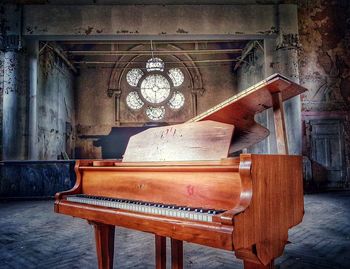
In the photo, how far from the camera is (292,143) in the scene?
8289mm

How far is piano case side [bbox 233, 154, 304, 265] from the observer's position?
1523mm

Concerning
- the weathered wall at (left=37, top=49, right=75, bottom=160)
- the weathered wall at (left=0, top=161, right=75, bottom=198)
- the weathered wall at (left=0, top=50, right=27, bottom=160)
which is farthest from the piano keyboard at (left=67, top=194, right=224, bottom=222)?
the weathered wall at (left=37, top=49, right=75, bottom=160)

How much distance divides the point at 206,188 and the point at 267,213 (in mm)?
377

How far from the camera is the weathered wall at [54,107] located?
11086mm

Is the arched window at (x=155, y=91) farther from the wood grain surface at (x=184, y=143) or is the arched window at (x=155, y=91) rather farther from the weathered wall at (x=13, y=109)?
the wood grain surface at (x=184, y=143)

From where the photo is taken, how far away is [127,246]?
376cm

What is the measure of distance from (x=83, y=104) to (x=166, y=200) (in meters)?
14.3

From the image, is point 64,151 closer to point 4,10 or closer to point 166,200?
point 4,10

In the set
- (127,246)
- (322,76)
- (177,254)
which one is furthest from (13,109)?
(322,76)

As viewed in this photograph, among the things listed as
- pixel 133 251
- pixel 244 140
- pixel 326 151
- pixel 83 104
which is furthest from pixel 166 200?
pixel 83 104

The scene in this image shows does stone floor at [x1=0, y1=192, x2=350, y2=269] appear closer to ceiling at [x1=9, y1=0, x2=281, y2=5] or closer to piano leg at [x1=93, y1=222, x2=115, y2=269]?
piano leg at [x1=93, y1=222, x2=115, y2=269]

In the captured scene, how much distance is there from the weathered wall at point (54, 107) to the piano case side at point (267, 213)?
9.68 metres

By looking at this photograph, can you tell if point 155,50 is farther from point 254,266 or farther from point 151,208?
point 254,266

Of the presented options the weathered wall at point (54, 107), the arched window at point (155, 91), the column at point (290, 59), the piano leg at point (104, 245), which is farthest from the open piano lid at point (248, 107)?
the arched window at point (155, 91)
